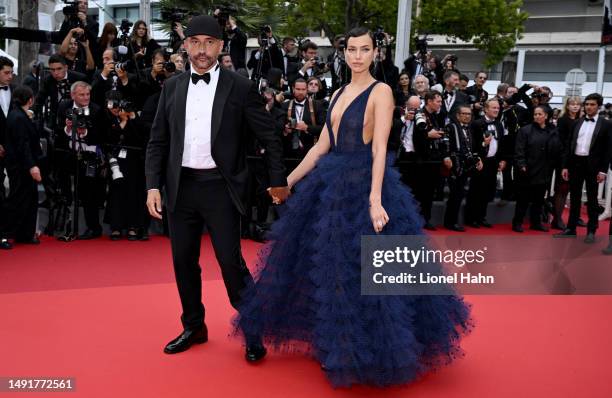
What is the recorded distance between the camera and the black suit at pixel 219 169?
11.5 feet

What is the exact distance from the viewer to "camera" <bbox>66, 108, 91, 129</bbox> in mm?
6461

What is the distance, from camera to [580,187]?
8164 mm

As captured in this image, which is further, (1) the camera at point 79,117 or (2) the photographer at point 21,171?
(1) the camera at point 79,117

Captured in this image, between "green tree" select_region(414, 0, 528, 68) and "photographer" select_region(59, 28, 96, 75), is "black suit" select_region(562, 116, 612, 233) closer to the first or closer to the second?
"photographer" select_region(59, 28, 96, 75)

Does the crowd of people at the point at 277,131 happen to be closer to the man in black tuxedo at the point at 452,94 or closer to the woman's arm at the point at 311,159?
the man in black tuxedo at the point at 452,94

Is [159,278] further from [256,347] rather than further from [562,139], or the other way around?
[562,139]

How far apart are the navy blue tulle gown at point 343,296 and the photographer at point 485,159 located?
5419mm

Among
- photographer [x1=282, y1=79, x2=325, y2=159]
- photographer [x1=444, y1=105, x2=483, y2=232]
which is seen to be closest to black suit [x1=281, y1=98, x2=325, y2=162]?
photographer [x1=282, y1=79, x2=325, y2=159]

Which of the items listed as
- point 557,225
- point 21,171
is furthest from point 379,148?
point 557,225

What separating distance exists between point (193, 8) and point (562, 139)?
28.4 ft

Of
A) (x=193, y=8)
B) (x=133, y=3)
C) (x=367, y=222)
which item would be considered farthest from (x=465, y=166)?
(x=133, y=3)

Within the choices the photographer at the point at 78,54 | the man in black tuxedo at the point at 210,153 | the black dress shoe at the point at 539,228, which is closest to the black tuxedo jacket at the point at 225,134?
the man in black tuxedo at the point at 210,153

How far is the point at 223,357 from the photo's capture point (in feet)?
12.2

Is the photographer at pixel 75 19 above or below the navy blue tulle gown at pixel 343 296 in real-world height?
above
